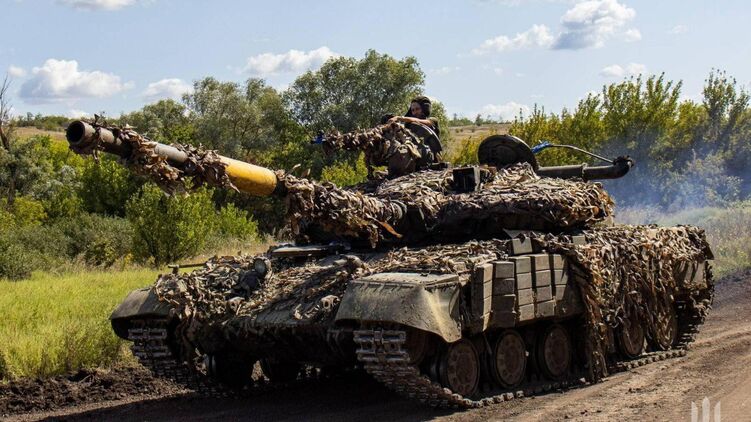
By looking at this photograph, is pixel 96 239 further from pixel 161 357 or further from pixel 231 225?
pixel 161 357

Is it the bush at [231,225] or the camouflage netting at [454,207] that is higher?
the camouflage netting at [454,207]

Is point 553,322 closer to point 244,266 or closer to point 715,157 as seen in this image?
point 244,266

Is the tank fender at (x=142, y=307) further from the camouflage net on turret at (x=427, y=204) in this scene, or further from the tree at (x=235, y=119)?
the tree at (x=235, y=119)

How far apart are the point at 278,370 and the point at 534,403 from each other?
10.8ft

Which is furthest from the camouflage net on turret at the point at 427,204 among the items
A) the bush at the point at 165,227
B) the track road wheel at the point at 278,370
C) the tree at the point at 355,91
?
the tree at the point at 355,91

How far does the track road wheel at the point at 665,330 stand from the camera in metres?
11.9

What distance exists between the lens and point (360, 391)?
10.7m

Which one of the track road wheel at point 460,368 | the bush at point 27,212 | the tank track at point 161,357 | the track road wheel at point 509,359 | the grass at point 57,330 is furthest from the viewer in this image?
the bush at point 27,212

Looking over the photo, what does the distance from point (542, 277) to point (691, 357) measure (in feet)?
10.3

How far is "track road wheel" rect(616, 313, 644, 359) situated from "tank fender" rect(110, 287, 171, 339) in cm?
493

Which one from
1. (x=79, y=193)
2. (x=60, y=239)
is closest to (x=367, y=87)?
(x=79, y=193)

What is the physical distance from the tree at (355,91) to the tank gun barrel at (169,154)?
3177cm

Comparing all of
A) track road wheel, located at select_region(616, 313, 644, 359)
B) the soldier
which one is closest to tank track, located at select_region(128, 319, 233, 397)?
the soldier

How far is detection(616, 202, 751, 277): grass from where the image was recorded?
2073 cm
